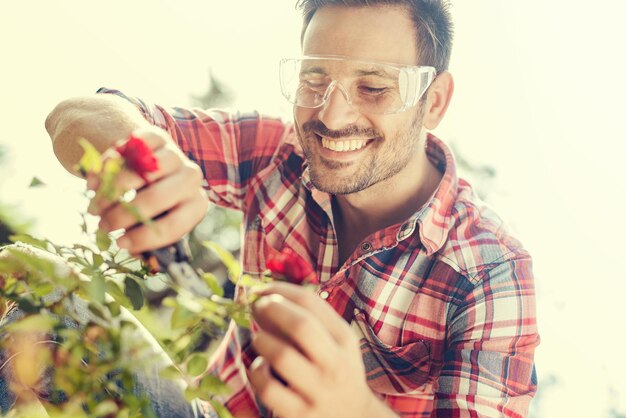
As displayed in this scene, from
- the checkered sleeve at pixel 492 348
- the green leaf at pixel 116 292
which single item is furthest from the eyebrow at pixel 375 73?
the green leaf at pixel 116 292

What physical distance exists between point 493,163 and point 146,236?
3558mm

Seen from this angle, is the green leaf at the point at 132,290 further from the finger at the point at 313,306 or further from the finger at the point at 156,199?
the finger at the point at 313,306

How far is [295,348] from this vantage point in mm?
856

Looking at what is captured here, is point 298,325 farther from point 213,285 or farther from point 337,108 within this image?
point 337,108

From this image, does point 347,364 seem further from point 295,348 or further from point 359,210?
point 359,210

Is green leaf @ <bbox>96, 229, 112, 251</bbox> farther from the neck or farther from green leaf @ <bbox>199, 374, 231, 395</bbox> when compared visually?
the neck

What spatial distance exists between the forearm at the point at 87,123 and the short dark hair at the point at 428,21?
0.87 metres

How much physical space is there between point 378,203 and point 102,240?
59.2 inches

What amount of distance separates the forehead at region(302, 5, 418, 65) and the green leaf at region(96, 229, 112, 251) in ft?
4.25

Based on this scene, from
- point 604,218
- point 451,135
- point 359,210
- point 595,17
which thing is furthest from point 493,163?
point 359,210

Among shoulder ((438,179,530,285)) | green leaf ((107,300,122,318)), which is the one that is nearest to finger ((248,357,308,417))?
green leaf ((107,300,122,318))

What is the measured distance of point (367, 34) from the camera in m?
2.06

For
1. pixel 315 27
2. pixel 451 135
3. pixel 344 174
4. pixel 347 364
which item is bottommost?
pixel 451 135

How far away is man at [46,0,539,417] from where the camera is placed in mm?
1865
